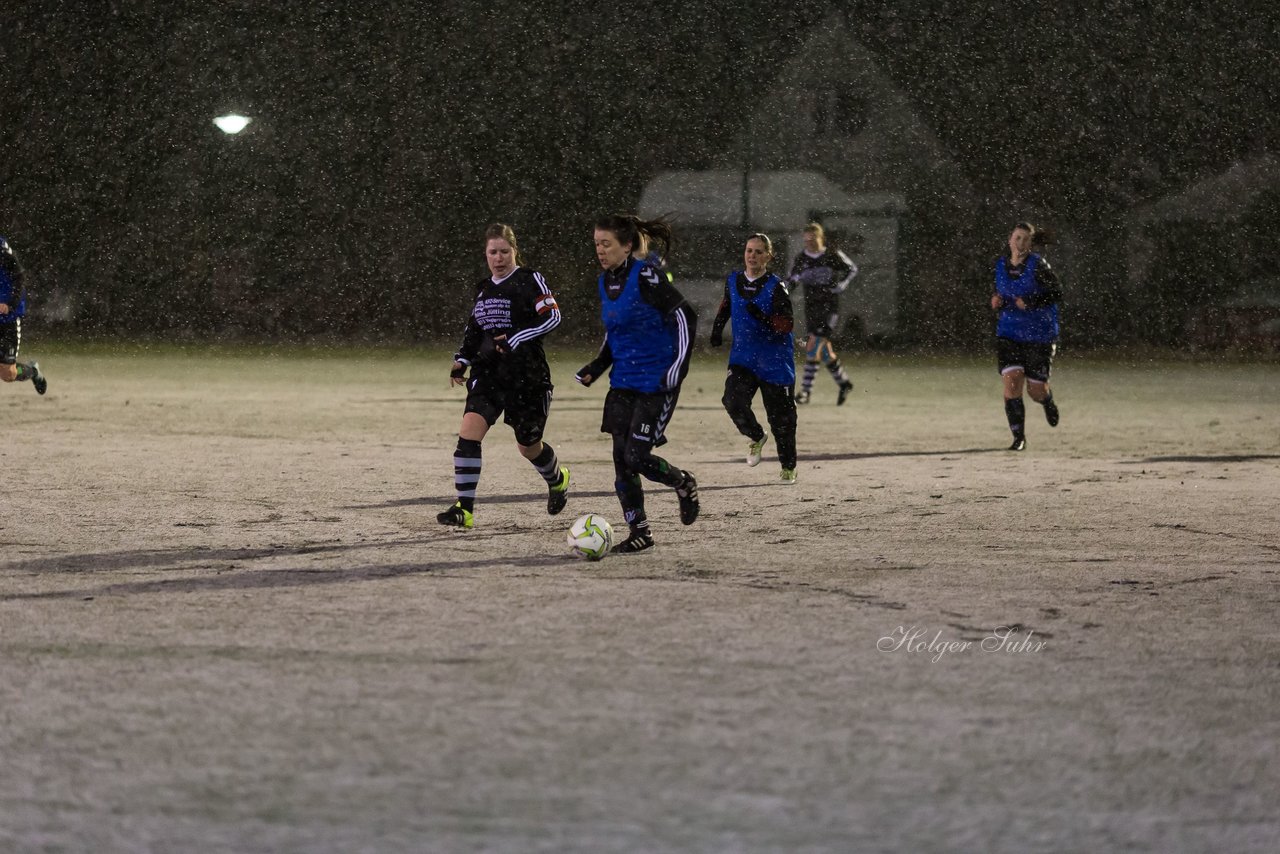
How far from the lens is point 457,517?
9.55m

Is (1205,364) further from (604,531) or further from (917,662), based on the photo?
(917,662)

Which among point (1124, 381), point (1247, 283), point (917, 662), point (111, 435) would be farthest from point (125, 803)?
point (1247, 283)

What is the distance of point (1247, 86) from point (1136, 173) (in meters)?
3.32

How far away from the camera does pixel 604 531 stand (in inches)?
331

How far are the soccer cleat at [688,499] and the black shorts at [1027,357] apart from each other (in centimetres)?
606

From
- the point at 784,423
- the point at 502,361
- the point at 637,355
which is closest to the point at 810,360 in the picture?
the point at 784,423

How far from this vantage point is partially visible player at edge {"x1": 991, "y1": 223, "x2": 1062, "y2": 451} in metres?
14.3

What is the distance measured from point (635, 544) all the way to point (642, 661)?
112 inches

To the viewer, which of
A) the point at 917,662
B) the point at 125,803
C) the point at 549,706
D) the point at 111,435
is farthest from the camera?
the point at 111,435

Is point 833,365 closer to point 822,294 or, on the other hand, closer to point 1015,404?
point 822,294

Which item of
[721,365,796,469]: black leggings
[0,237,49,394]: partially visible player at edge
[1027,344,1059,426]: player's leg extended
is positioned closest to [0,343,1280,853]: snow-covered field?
[721,365,796,469]: black leggings

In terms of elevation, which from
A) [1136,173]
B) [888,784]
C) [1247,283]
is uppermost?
[1136,173]

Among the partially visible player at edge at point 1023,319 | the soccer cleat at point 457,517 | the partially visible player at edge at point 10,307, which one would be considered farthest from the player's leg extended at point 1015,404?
the partially visible player at edge at point 10,307

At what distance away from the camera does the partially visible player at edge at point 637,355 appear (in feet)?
28.9
